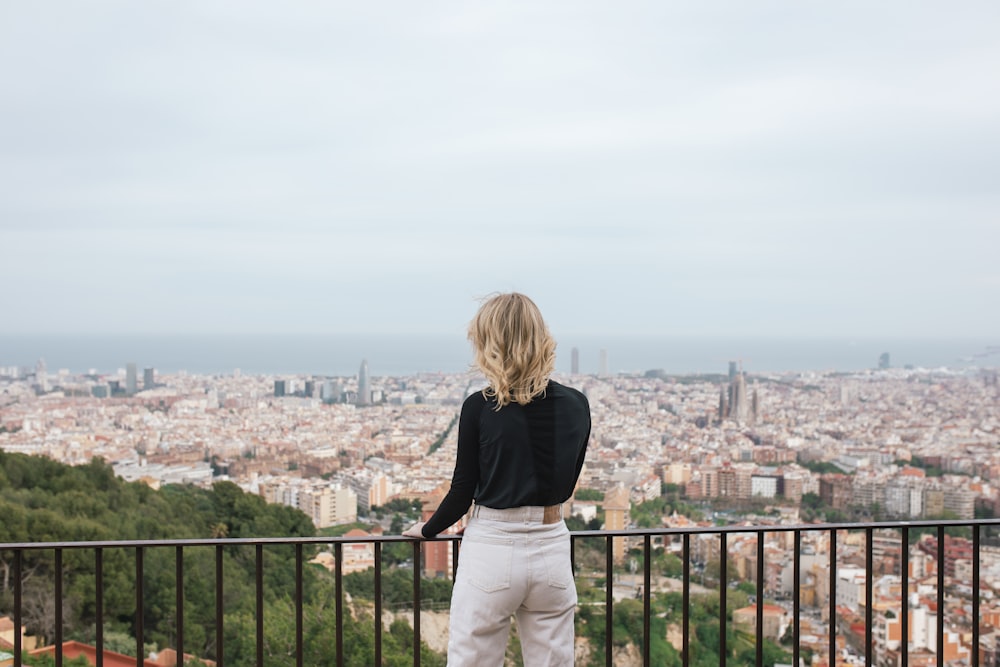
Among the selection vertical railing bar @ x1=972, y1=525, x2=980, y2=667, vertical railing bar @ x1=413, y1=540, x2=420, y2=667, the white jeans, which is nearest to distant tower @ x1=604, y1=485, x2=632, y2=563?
vertical railing bar @ x1=972, y1=525, x2=980, y2=667

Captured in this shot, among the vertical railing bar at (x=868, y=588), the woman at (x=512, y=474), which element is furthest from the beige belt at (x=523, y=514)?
the vertical railing bar at (x=868, y=588)

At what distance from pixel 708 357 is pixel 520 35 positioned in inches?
657

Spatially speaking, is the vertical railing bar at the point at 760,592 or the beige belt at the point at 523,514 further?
the vertical railing bar at the point at 760,592

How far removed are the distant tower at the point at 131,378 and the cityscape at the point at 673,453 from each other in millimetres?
110

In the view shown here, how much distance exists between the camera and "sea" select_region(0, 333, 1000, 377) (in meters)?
29.0

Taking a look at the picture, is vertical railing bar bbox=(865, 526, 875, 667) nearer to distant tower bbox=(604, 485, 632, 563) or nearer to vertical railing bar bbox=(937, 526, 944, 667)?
vertical railing bar bbox=(937, 526, 944, 667)

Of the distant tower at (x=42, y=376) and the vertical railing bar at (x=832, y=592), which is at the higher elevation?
the vertical railing bar at (x=832, y=592)

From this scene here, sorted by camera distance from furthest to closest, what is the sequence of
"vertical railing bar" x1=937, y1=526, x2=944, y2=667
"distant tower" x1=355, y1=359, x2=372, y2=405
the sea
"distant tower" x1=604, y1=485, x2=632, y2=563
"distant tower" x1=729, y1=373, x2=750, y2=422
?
the sea < "distant tower" x1=355, y1=359, x2=372, y2=405 < "distant tower" x1=729, y1=373, x2=750, y2=422 < "distant tower" x1=604, y1=485, x2=632, y2=563 < "vertical railing bar" x1=937, y1=526, x2=944, y2=667

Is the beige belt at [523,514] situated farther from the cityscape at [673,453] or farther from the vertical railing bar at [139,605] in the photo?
the cityscape at [673,453]

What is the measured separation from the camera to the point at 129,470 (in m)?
20.2

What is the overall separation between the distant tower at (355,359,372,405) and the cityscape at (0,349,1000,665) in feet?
0.27

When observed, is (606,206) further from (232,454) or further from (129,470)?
(129,470)

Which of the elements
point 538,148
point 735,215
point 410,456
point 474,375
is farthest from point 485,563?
point 735,215

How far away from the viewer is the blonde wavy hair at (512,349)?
185cm
